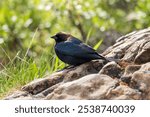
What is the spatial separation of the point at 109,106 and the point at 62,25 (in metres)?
10.0

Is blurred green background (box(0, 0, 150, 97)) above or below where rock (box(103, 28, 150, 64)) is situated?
below

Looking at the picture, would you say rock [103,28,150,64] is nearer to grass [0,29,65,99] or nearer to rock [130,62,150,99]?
rock [130,62,150,99]

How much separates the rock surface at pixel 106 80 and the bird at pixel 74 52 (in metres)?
0.09

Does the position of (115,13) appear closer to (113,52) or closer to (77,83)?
(113,52)

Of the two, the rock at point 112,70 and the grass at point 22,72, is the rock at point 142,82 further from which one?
the grass at point 22,72

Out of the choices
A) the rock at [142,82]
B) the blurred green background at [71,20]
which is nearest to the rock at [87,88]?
the rock at [142,82]

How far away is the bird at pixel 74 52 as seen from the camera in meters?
8.63

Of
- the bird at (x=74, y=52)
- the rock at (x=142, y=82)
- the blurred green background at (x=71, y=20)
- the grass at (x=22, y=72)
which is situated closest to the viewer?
the rock at (x=142, y=82)

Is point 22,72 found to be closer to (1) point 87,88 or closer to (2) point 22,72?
(2) point 22,72

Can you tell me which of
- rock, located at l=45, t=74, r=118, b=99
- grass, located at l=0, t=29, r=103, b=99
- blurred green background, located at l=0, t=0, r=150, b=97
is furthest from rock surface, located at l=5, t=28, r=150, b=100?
blurred green background, located at l=0, t=0, r=150, b=97

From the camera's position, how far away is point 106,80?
777 centimetres

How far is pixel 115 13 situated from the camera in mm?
17094

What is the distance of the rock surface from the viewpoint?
760 centimetres

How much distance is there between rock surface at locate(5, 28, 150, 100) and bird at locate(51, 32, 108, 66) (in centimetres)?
9
